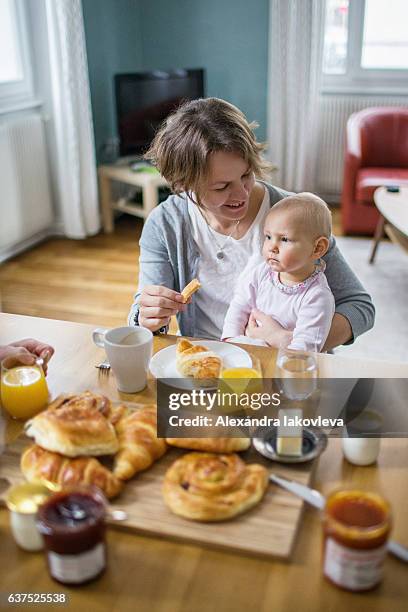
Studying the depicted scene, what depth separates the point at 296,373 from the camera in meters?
1.12

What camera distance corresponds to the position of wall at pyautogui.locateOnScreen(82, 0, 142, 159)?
4.52 meters

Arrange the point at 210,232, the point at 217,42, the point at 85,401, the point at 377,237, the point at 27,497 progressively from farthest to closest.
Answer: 1. the point at 217,42
2. the point at 377,237
3. the point at 210,232
4. the point at 85,401
5. the point at 27,497

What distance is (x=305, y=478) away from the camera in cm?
92

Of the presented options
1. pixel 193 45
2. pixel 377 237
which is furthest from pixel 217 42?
pixel 377 237

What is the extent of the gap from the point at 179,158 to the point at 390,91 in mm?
4029

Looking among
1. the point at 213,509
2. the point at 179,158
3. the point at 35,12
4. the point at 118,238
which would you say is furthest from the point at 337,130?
the point at 213,509

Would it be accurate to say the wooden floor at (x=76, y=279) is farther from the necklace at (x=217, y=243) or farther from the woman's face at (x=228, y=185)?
the woman's face at (x=228, y=185)

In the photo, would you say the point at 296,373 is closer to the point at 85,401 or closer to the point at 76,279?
the point at 85,401

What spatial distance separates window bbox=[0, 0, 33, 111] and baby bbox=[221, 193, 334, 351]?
115 inches

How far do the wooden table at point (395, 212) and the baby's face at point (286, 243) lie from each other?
6.06 feet

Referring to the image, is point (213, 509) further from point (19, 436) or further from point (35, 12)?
point (35, 12)

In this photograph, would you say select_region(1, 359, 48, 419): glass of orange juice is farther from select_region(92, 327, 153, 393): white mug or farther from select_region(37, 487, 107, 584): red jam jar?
select_region(37, 487, 107, 584): red jam jar

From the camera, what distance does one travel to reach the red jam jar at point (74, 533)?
2.42ft

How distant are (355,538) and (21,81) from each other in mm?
3992
